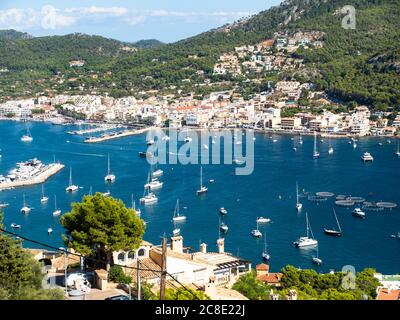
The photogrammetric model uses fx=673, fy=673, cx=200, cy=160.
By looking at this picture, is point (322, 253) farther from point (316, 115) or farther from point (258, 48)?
point (258, 48)

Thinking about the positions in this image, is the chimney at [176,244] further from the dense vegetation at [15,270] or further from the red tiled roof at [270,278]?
the dense vegetation at [15,270]

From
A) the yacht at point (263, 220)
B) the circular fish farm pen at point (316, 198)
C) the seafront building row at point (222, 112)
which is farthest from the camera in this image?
the seafront building row at point (222, 112)

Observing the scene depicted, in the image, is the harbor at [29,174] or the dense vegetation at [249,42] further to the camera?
the dense vegetation at [249,42]

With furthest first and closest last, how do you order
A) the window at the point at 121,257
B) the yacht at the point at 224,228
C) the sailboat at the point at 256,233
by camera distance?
the yacht at the point at 224,228 < the sailboat at the point at 256,233 < the window at the point at 121,257

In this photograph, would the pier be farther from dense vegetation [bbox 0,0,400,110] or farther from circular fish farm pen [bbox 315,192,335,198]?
dense vegetation [bbox 0,0,400,110]

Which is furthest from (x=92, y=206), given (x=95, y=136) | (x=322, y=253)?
(x=95, y=136)

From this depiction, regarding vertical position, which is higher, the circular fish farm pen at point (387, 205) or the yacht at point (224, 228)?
the circular fish farm pen at point (387, 205)

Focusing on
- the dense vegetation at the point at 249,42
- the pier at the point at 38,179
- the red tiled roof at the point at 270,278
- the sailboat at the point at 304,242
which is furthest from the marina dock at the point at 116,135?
the red tiled roof at the point at 270,278
